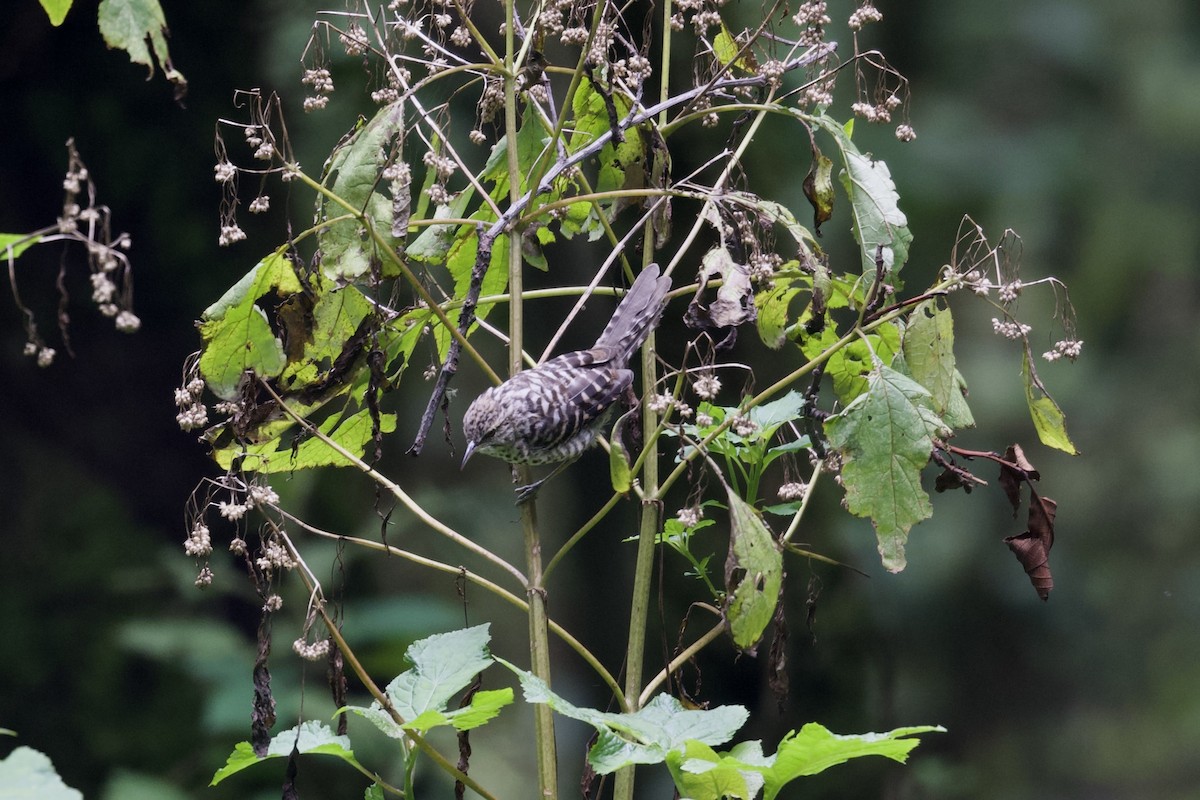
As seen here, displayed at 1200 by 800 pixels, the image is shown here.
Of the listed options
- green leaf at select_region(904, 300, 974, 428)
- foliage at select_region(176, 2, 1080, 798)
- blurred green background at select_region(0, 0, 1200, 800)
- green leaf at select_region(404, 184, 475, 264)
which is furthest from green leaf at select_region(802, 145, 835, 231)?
blurred green background at select_region(0, 0, 1200, 800)

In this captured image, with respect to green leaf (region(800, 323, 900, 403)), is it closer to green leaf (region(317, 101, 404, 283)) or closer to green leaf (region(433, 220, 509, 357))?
green leaf (region(433, 220, 509, 357))

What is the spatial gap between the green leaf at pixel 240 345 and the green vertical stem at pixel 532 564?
0.66ft

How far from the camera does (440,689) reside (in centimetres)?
91

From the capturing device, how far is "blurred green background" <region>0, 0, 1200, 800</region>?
212 centimetres

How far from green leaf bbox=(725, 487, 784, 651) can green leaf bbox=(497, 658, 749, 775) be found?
0.24 feet

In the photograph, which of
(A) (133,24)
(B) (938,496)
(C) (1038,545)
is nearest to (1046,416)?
(C) (1038,545)

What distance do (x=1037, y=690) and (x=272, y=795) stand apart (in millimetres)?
1560

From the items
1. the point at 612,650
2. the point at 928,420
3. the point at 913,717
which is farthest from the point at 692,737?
the point at 913,717

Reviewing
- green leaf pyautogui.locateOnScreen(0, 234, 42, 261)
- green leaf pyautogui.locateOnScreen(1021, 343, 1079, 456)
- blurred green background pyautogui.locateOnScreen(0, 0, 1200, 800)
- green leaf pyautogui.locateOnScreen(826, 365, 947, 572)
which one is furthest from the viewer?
blurred green background pyautogui.locateOnScreen(0, 0, 1200, 800)

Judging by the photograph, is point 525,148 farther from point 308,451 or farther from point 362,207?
point 308,451

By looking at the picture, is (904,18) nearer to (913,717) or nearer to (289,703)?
(913,717)

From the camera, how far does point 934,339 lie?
1.03 metres

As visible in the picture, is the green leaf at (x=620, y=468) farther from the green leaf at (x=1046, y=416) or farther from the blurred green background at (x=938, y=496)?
the blurred green background at (x=938, y=496)

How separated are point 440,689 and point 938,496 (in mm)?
1500
